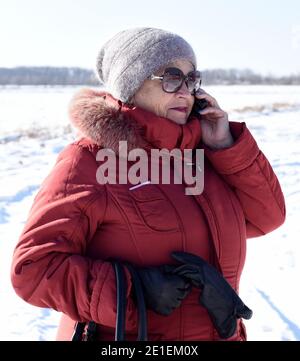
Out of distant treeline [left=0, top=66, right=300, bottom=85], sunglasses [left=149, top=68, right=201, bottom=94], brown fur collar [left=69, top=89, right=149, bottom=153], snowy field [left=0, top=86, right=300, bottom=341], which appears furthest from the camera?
A: distant treeline [left=0, top=66, right=300, bottom=85]

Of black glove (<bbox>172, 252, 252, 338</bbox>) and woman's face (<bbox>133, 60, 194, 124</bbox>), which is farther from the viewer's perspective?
woman's face (<bbox>133, 60, 194, 124</bbox>)

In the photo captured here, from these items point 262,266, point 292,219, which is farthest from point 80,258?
point 292,219

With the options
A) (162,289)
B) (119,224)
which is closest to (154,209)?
(119,224)

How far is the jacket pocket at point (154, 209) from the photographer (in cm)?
153

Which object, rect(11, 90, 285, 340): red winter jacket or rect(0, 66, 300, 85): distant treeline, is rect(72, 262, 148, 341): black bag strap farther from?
rect(0, 66, 300, 85): distant treeline

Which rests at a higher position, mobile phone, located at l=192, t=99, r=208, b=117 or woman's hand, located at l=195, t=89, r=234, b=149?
mobile phone, located at l=192, t=99, r=208, b=117

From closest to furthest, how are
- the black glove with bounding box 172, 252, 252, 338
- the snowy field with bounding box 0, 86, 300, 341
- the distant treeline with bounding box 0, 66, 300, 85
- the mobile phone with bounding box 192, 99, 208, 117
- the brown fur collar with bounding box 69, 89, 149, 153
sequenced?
1. the black glove with bounding box 172, 252, 252, 338
2. the brown fur collar with bounding box 69, 89, 149, 153
3. the mobile phone with bounding box 192, 99, 208, 117
4. the snowy field with bounding box 0, 86, 300, 341
5. the distant treeline with bounding box 0, 66, 300, 85

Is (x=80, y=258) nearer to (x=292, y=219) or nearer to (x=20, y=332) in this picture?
(x=20, y=332)

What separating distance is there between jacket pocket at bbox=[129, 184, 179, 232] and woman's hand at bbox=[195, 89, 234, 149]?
40cm

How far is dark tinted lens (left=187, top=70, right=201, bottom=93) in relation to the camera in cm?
177

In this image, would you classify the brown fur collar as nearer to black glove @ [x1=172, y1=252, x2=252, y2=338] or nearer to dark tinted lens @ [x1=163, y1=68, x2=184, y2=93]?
dark tinted lens @ [x1=163, y1=68, x2=184, y2=93]

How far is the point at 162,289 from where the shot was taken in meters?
1.44

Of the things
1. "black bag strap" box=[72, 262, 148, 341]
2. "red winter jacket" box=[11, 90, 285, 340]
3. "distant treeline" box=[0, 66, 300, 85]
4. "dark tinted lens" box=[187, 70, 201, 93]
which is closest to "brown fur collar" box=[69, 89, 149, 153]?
"red winter jacket" box=[11, 90, 285, 340]

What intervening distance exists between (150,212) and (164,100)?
1.49ft
